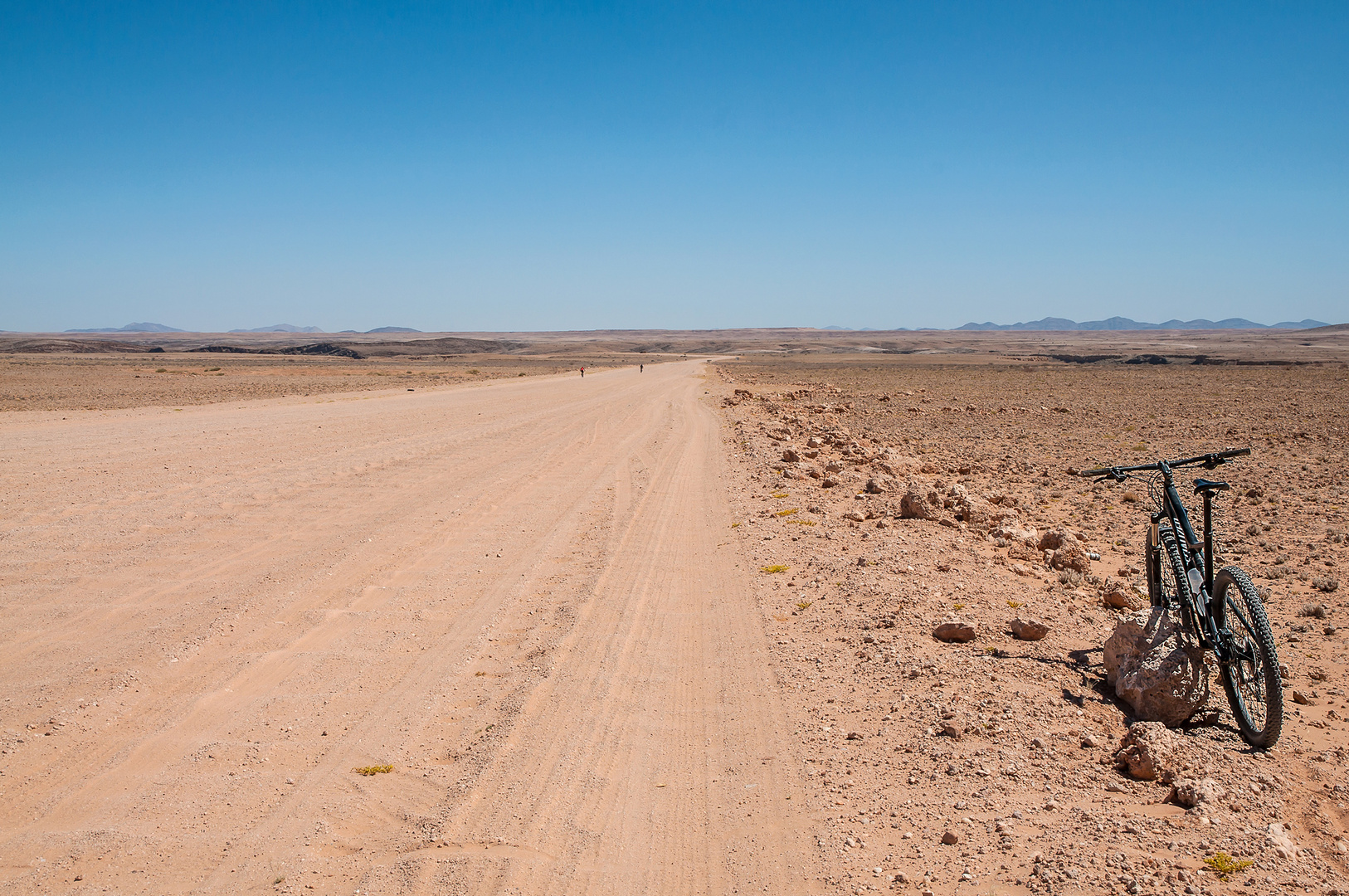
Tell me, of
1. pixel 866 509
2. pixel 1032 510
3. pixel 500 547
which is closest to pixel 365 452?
pixel 500 547

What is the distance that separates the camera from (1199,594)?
500cm

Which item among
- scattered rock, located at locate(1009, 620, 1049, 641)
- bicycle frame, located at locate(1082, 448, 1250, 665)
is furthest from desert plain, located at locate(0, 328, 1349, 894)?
bicycle frame, located at locate(1082, 448, 1250, 665)

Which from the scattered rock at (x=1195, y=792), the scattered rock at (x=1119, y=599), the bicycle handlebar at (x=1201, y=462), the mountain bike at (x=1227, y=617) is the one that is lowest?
the scattered rock at (x=1119, y=599)

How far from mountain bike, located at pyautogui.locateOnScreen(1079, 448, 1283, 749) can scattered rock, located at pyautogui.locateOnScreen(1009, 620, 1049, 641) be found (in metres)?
1.06

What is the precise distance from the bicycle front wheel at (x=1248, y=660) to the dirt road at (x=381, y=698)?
2718 millimetres

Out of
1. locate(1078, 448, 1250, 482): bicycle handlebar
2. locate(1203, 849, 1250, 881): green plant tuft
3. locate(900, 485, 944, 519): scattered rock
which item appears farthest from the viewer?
locate(900, 485, 944, 519): scattered rock

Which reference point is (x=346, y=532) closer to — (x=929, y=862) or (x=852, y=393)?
(x=929, y=862)

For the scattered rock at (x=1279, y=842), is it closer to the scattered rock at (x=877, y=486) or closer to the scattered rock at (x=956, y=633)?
the scattered rock at (x=956, y=633)

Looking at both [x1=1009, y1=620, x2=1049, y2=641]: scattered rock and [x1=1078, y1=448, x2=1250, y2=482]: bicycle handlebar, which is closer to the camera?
[x1=1078, y1=448, x2=1250, y2=482]: bicycle handlebar

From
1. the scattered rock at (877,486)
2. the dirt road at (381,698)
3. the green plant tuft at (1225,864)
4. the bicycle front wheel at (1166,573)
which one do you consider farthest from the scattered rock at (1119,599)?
the scattered rock at (877,486)

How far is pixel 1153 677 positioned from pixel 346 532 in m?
8.68

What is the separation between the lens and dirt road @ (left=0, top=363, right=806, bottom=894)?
3.77 m

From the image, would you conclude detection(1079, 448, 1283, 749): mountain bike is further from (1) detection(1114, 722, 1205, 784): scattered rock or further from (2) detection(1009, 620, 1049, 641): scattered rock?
(2) detection(1009, 620, 1049, 641): scattered rock

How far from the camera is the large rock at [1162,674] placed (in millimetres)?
5004
